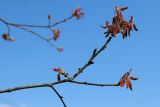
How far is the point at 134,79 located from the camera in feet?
32.6

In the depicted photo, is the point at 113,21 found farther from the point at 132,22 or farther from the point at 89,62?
the point at 89,62

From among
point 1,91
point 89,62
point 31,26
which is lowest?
point 1,91

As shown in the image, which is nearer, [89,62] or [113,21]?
[89,62]

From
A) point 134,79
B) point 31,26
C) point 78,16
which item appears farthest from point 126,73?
point 31,26

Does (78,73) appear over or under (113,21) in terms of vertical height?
under

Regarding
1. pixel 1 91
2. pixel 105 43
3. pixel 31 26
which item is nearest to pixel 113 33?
pixel 105 43

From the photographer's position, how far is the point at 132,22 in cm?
1053

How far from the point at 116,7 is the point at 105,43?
52.3 inches

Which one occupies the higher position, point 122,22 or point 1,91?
point 122,22

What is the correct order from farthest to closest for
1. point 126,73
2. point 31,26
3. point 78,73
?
point 126,73
point 78,73
point 31,26

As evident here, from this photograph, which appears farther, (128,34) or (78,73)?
(128,34)

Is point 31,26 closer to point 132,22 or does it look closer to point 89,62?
point 89,62

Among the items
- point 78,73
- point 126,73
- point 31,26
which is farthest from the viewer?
point 126,73

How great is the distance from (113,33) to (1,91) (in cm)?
250
